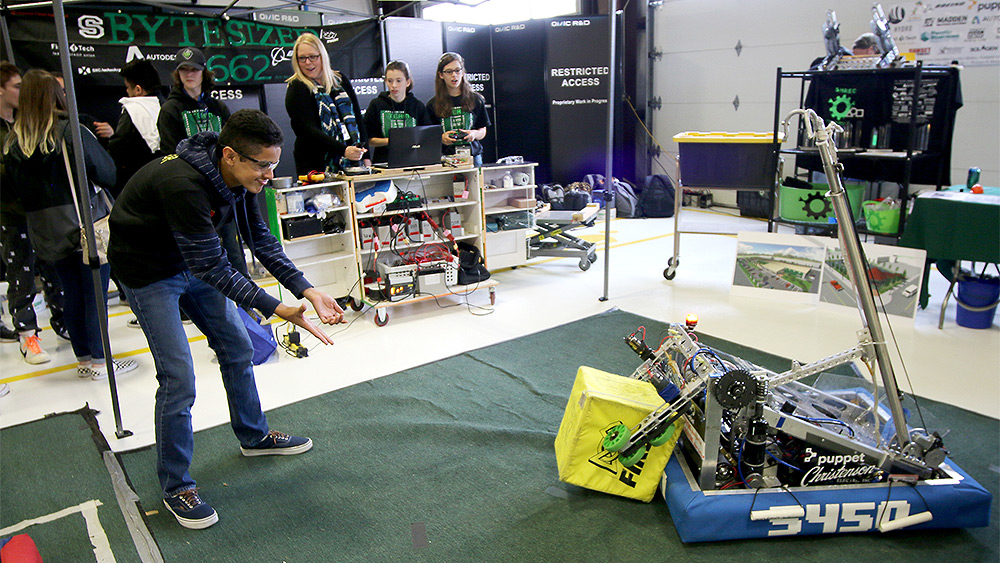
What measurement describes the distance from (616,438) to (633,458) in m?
0.12

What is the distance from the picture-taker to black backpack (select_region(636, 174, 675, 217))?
827 centimetres

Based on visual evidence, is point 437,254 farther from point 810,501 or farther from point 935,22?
point 935,22

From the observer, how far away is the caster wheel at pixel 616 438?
2426mm

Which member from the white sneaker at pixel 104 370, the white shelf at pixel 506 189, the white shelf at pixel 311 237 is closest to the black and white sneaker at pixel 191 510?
the white sneaker at pixel 104 370

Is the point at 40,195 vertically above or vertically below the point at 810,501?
above

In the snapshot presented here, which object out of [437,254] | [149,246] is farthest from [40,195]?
[437,254]

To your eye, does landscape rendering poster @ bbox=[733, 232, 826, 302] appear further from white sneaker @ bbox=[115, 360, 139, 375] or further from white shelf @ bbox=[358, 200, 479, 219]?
white sneaker @ bbox=[115, 360, 139, 375]

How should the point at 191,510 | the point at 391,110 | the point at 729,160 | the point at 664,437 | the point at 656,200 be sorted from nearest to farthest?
the point at 664,437
the point at 191,510
the point at 391,110
the point at 729,160
the point at 656,200

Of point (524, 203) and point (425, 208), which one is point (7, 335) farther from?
point (524, 203)

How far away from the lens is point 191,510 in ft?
8.34

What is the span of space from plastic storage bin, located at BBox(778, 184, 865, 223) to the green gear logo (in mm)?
612

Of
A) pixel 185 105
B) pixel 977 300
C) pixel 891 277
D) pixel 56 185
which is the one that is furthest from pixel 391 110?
pixel 977 300

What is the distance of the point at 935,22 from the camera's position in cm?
614

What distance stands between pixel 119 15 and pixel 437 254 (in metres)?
4.11
